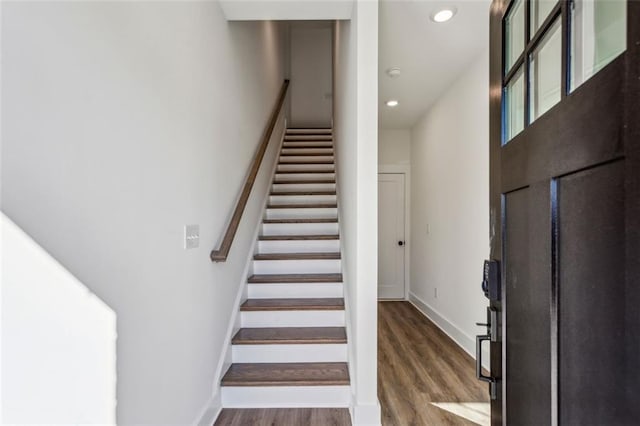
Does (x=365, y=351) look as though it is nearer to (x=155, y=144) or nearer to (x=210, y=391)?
(x=210, y=391)

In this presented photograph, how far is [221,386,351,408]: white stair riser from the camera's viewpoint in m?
1.96

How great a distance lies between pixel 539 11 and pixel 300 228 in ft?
8.92

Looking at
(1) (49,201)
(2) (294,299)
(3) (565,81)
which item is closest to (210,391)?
(2) (294,299)

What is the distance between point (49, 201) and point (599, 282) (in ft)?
3.93

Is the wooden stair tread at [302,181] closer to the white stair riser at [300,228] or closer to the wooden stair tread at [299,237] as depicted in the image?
the white stair riser at [300,228]

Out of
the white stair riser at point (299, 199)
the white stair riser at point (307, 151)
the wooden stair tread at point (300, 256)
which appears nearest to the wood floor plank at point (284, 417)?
the wooden stair tread at point (300, 256)

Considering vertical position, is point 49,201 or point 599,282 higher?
point 49,201

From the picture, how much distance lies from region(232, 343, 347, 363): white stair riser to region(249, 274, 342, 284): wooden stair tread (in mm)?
558

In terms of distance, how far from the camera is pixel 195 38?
1648 mm

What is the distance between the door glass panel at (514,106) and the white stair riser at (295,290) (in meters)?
1.89

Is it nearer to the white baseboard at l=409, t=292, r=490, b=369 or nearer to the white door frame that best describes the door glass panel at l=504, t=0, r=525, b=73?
the white baseboard at l=409, t=292, r=490, b=369

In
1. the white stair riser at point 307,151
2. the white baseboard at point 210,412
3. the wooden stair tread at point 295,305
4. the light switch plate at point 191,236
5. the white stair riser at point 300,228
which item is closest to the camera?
the light switch plate at point 191,236

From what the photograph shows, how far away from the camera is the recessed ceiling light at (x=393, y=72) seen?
284cm

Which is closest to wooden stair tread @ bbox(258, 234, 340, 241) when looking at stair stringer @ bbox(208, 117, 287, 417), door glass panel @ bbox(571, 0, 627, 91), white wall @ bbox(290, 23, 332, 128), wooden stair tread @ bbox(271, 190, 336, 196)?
stair stringer @ bbox(208, 117, 287, 417)
